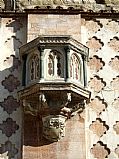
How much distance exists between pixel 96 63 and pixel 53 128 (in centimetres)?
124

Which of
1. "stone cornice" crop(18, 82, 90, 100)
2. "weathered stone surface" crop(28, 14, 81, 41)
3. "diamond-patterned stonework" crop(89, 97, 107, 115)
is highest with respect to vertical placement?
"weathered stone surface" crop(28, 14, 81, 41)

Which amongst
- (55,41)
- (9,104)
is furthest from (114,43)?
(9,104)

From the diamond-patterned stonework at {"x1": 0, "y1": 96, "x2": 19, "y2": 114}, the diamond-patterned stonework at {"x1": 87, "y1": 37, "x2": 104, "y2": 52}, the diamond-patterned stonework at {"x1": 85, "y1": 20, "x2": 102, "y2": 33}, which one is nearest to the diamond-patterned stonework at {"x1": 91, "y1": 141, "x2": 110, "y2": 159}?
the diamond-patterned stonework at {"x1": 0, "y1": 96, "x2": 19, "y2": 114}

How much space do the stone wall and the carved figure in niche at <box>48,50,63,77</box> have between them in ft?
2.02

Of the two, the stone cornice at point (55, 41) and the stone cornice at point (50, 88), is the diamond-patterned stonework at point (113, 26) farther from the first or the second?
the stone cornice at point (50, 88)

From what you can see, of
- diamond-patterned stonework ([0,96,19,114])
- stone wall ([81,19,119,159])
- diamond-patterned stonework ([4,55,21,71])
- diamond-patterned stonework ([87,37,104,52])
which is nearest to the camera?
stone wall ([81,19,119,159])

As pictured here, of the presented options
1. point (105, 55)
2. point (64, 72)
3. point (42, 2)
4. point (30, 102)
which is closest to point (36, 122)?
point (30, 102)

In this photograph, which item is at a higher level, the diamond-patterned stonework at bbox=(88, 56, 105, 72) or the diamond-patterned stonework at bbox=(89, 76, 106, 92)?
the diamond-patterned stonework at bbox=(88, 56, 105, 72)

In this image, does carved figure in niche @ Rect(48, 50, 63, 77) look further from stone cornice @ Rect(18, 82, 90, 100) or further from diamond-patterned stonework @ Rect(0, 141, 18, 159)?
diamond-patterned stonework @ Rect(0, 141, 18, 159)

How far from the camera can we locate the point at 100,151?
7.00 metres

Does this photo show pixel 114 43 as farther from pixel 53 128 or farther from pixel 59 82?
pixel 53 128

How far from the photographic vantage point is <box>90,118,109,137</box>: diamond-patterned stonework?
7.11 metres

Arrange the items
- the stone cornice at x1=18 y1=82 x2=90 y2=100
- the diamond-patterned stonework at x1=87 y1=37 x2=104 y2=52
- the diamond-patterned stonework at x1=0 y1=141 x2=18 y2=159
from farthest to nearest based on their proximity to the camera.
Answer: the diamond-patterned stonework at x1=87 y1=37 x2=104 y2=52 < the diamond-patterned stonework at x1=0 y1=141 x2=18 y2=159 < the stone cornice at x1=18 y1=82 x2=90 y2=100

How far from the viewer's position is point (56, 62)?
6977mm
